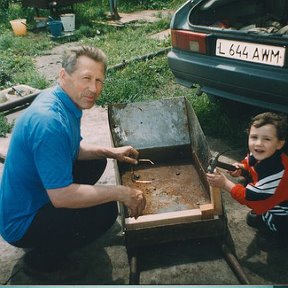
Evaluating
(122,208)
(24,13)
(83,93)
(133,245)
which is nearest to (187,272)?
(133,245)

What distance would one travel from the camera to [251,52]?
336cm

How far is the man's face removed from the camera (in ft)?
7.69

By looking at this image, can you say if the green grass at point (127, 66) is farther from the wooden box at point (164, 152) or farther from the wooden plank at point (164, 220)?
the wooden plank at point (164, 220)

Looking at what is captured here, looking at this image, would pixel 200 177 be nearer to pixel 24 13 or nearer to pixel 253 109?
pixel 253 109

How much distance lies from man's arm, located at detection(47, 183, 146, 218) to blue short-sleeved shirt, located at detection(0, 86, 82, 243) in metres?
0.05

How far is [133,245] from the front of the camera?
8.39ft

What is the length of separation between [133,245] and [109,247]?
13.8 inches

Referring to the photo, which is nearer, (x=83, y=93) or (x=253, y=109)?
(x=83, y=93)

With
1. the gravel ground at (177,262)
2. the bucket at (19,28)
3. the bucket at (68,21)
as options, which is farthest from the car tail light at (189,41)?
the bucket at (19,28)

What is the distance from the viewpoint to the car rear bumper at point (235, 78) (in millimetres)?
3240

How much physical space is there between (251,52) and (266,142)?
1.14m

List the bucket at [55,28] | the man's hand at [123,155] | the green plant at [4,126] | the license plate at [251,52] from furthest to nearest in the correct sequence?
the bucket at [55,28] → the green plant at [4,126] → the license plate at [251,52] → the man's hand at [123,155]

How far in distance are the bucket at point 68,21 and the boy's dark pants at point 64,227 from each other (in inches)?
329

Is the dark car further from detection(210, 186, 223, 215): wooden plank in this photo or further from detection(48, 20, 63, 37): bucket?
detection(48, 20, 63, 37): bucket
